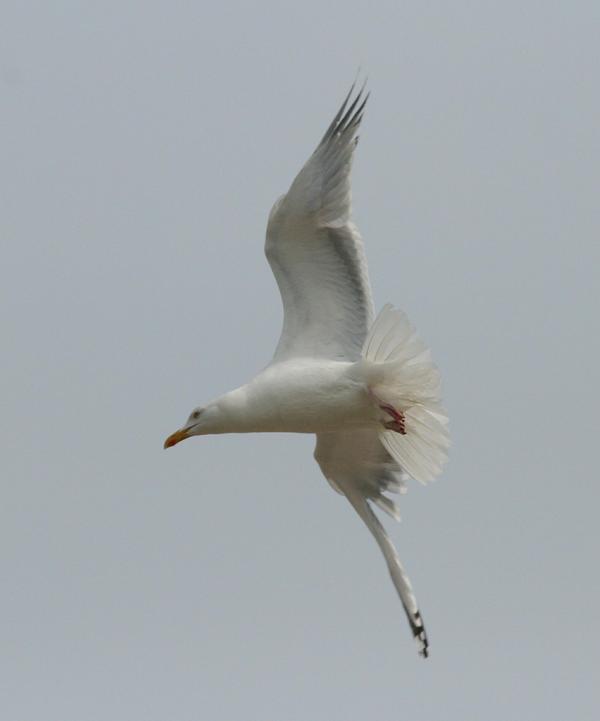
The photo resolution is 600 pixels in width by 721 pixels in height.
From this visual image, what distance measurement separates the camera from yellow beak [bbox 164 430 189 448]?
1450cm

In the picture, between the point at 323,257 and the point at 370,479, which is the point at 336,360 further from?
the point at 370,479

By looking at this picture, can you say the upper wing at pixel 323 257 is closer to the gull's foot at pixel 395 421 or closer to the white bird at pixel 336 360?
the white bird at pixel 336 360

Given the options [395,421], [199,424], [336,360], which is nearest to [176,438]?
[199,424]

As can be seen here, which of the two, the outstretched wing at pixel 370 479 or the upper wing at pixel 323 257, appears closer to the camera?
the upper wing at pixel 323 257

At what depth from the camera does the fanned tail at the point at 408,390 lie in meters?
13.5

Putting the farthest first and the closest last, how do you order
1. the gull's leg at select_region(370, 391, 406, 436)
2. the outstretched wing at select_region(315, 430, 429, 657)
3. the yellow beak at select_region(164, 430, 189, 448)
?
the outstretched wing at select_region(315, 430, 429, 657) → the yellow beak at select_region(164, 430, 189, 448) → the gull's leg at select_region(370, 391, 406, 436)

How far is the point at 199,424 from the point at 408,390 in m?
1.53

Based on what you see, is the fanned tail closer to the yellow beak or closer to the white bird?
the white bird

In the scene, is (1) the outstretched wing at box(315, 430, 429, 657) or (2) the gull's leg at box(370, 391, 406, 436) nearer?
(2) the gull's leg at box(370, 391, 406, 436)

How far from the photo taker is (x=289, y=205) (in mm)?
14102

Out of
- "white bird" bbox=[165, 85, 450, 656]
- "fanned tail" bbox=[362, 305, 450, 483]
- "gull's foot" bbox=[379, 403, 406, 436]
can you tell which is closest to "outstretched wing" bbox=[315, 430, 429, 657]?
"white bird" bbox=[165, 85, 450, 656]

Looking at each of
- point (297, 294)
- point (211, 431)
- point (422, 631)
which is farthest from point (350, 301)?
point (422, 631)

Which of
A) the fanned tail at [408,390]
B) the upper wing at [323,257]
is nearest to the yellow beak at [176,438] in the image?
the upper wing at [323,257]

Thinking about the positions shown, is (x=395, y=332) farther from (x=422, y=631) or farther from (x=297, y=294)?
(x=422, y=631)
